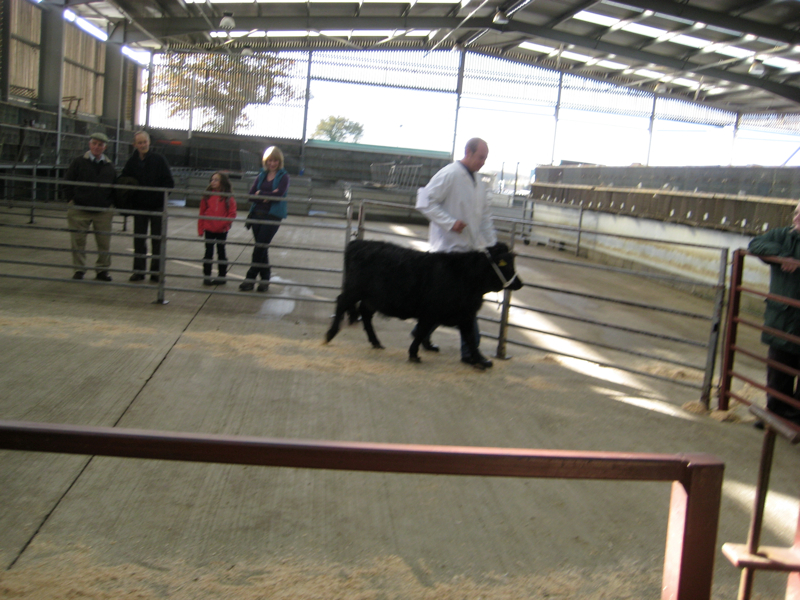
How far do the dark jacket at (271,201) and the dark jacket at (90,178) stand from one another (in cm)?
164

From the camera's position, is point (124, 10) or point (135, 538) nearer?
point (135, 538)

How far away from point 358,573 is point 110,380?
269 centimetres

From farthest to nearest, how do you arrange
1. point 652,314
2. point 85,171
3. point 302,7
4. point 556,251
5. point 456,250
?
point 302,7, point 556,251, point 652,314, point 85,171, point 456,250

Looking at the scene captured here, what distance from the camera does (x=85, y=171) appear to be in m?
7.59

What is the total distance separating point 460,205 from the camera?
5.61m

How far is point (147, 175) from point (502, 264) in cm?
464

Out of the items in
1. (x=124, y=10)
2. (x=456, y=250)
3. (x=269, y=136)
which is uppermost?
(x=124, y=10)

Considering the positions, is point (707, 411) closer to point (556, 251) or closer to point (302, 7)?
point (556, 251)

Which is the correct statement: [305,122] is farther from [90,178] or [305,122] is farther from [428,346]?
[428,346]

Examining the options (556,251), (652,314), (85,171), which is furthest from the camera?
(556,251)

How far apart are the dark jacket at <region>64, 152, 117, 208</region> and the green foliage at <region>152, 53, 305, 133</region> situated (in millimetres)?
17215

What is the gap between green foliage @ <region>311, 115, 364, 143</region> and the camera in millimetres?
24750

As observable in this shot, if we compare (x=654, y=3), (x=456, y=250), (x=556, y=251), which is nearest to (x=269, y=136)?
(x=556, y=251)

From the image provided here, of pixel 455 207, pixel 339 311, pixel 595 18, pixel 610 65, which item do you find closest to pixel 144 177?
pixel 339 311
